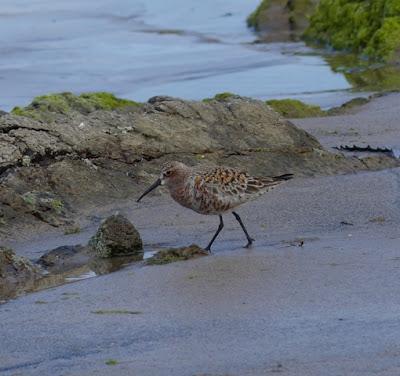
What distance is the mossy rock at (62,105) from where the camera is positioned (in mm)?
10617

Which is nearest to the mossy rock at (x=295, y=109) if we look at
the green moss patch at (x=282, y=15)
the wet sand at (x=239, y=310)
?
the wet sand at (x=239, y=310)

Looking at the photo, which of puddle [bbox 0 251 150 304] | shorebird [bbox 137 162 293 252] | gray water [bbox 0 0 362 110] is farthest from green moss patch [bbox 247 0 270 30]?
puddle [bbox 0 251 150 304]

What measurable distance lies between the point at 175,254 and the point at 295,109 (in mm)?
6755

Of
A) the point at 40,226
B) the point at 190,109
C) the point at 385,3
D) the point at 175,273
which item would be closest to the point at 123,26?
the point at 385,3

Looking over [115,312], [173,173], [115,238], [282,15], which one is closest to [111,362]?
[115,312]

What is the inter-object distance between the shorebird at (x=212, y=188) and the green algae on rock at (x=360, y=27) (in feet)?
33.8

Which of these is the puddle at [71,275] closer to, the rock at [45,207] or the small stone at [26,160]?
the rock at [45,207]

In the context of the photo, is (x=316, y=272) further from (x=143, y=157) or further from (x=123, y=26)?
(x=123, y=26)

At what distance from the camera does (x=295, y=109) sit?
1365 centimetres

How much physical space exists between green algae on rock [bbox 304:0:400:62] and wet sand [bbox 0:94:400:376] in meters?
10.0

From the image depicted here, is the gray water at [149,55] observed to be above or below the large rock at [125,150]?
below

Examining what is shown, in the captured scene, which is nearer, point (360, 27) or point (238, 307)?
point (238, 307)

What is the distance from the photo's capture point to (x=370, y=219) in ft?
26.5

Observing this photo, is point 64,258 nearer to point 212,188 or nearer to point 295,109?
point 212,188
